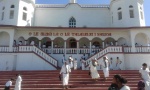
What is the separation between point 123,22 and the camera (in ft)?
91.0

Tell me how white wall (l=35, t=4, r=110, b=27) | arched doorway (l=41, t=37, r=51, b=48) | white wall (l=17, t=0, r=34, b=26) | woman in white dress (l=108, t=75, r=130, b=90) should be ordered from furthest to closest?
white wall (l=35, t=4, r=110, b=27) < white wall (l=17, t=0, r=34, b=26) < arched doorway (l=41, t=37, r=51, b=48) < woman in white dress (l=108, t=75, r=130, b=90)

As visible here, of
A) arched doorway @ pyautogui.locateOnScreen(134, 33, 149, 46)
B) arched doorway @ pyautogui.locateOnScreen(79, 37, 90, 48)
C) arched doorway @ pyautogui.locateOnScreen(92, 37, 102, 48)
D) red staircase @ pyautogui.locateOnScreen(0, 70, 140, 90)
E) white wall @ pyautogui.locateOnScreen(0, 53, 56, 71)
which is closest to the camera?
red staircase @ pyautogui.locateOnScreen(0, 70, 140, 90)

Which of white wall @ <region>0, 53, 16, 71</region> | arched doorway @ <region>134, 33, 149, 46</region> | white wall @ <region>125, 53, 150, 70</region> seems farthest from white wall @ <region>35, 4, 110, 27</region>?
white wall @ <region>0, 53, 16, 71</region>

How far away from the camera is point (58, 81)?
47.9 ft

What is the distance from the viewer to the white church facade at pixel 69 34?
21.5m

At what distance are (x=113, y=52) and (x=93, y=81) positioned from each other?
7.91 meters

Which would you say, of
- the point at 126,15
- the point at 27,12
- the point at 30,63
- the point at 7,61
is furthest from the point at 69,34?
the point at 126,15

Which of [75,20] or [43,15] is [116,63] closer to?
[75,20]

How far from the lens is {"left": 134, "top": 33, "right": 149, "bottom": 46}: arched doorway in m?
25.2

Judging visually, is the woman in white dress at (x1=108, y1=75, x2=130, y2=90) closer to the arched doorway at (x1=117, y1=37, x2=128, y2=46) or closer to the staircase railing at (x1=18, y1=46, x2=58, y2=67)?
the staircase railing at (x1=18, y1=46, x2=58, y2=67)

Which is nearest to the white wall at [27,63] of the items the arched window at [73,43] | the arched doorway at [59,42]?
the arched doorway at [59,42]

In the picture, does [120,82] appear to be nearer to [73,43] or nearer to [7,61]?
[7,61]

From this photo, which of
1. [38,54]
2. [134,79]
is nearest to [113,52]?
[134,79]

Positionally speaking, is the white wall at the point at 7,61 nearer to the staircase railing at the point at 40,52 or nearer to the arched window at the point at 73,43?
the staircase railing at the point at 40,52
